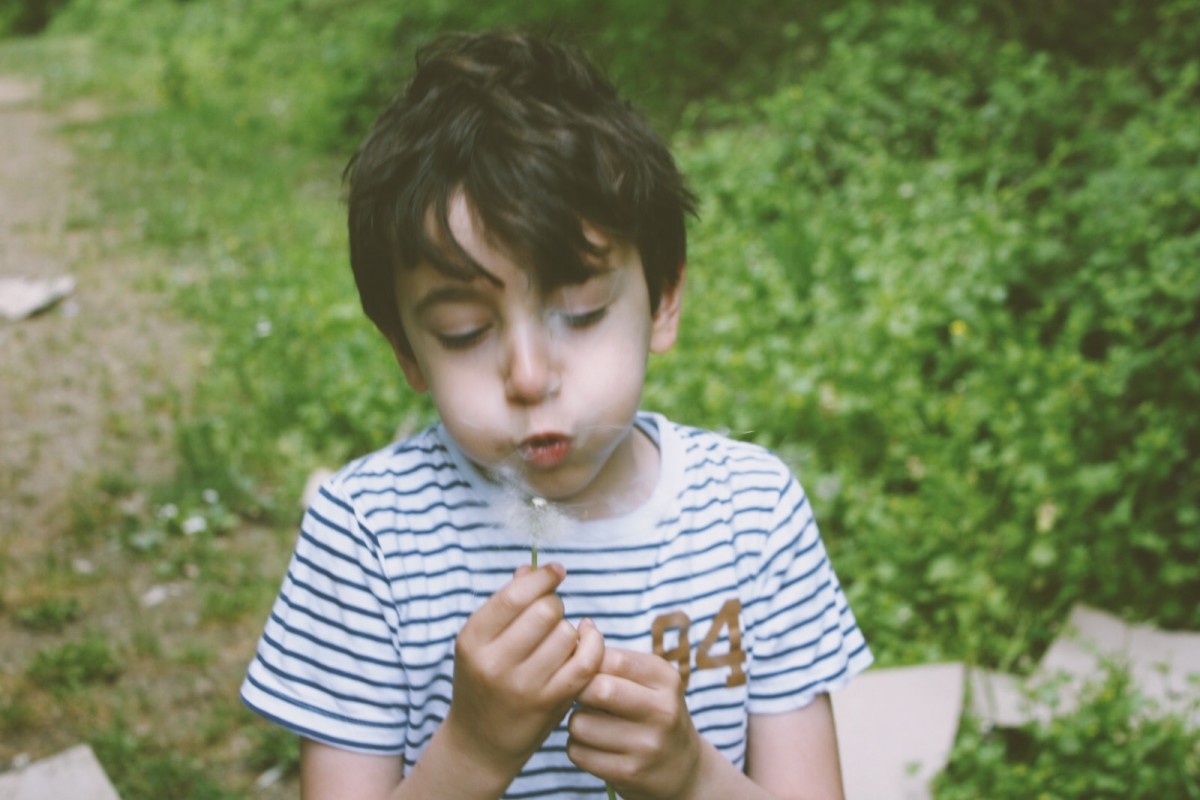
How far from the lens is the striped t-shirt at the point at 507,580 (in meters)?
1.26

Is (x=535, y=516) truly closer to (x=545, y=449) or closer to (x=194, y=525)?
(x=545, y=449)

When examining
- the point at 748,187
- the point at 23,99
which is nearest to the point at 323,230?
the point at 748,187

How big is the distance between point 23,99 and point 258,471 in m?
8.80

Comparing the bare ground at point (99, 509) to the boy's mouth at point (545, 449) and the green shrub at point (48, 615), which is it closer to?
the green shrub at point (48, 615)

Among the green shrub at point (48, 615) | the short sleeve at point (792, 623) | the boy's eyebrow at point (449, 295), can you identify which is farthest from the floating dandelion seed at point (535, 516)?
the green shrub at point (48, 615)

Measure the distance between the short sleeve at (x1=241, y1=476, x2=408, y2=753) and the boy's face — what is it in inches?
8.7

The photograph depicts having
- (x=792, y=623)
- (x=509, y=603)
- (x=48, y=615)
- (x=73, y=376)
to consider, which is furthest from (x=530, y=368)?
(x=73, y=376)

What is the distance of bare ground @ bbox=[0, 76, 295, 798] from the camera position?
2576 mm

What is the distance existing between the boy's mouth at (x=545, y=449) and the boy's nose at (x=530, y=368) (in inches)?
1.7

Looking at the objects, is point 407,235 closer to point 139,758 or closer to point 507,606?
point 507,606

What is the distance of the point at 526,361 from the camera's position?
108 cm

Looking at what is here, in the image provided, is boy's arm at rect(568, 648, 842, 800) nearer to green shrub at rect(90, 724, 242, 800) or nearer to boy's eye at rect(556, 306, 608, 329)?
boy's eye at rect(556, 306, 608, 329)

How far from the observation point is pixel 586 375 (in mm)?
1132

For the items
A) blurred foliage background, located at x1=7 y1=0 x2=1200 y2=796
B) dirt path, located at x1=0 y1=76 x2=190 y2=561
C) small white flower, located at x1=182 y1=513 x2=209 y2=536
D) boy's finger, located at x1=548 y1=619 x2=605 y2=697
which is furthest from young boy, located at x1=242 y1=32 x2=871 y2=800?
dirt path, located at x1=0 y1=76 x2=190 y2=561
